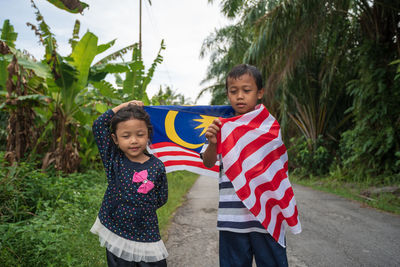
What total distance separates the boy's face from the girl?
23.0 inches

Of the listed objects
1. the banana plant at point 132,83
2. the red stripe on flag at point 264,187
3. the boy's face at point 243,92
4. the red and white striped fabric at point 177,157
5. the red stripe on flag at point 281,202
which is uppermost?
the banana plant at point 132,83

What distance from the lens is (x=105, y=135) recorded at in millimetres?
1943

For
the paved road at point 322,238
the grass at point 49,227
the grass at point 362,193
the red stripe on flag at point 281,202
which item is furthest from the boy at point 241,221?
the grass at point 362,193

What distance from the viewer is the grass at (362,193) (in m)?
5.42

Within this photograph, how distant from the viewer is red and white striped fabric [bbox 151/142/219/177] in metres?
2.49

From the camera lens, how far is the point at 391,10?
6.95 m

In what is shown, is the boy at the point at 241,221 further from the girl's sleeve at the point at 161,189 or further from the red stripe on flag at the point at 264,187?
the girl's sleeve at the point at 161,189

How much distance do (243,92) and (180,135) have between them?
76cm

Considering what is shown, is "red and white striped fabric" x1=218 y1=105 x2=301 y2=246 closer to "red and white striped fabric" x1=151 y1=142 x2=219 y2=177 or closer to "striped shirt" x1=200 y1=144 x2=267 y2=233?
"striped shirt" x1=200 y1=144 x2=267 y2=233

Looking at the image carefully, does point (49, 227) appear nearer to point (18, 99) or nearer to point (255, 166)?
point (255, 166)

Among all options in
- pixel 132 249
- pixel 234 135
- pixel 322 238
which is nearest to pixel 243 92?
pixel 234 135

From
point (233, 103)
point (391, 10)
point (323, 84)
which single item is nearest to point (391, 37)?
point (391, 10)

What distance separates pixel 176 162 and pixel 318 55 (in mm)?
8987

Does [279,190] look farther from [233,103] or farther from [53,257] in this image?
[53,257]
